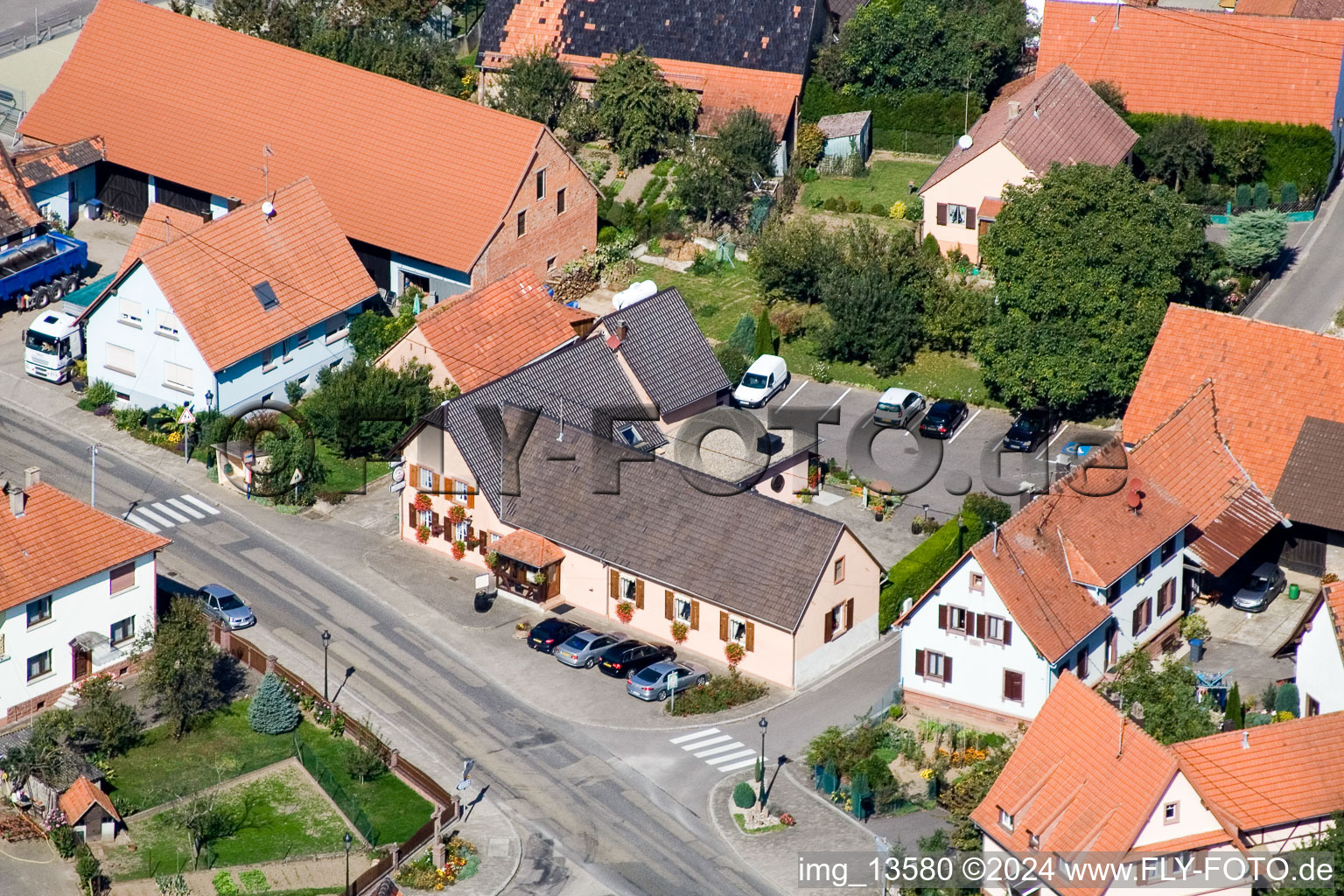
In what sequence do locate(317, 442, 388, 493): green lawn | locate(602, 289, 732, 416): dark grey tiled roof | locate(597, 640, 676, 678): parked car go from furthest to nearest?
locate(317, 442, 388, 493): green lawn, locate(602, 289, 732, 416): dark grey tiled roof, locate(597, 640, 676, 678): parked car

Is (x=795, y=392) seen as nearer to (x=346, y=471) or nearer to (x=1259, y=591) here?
(x=346, y=471)

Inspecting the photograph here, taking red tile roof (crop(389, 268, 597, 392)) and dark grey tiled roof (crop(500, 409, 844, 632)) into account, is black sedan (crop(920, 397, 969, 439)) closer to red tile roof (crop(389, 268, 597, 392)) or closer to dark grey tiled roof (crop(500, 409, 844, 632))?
dark grey tiled roof (crop(500, 409, 844, 632))

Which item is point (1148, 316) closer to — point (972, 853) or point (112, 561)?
point (972, 853)

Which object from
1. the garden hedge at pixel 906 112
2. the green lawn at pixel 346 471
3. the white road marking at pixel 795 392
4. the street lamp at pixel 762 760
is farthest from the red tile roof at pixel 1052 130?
the street lamp at pixel 762 760

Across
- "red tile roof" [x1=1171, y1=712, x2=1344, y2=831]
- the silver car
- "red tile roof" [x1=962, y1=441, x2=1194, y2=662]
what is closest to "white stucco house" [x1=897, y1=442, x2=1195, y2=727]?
"red tile roof" [x1=962, y1=441, x2=1194, y2=662]

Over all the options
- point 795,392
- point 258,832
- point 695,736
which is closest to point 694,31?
point 795,392
